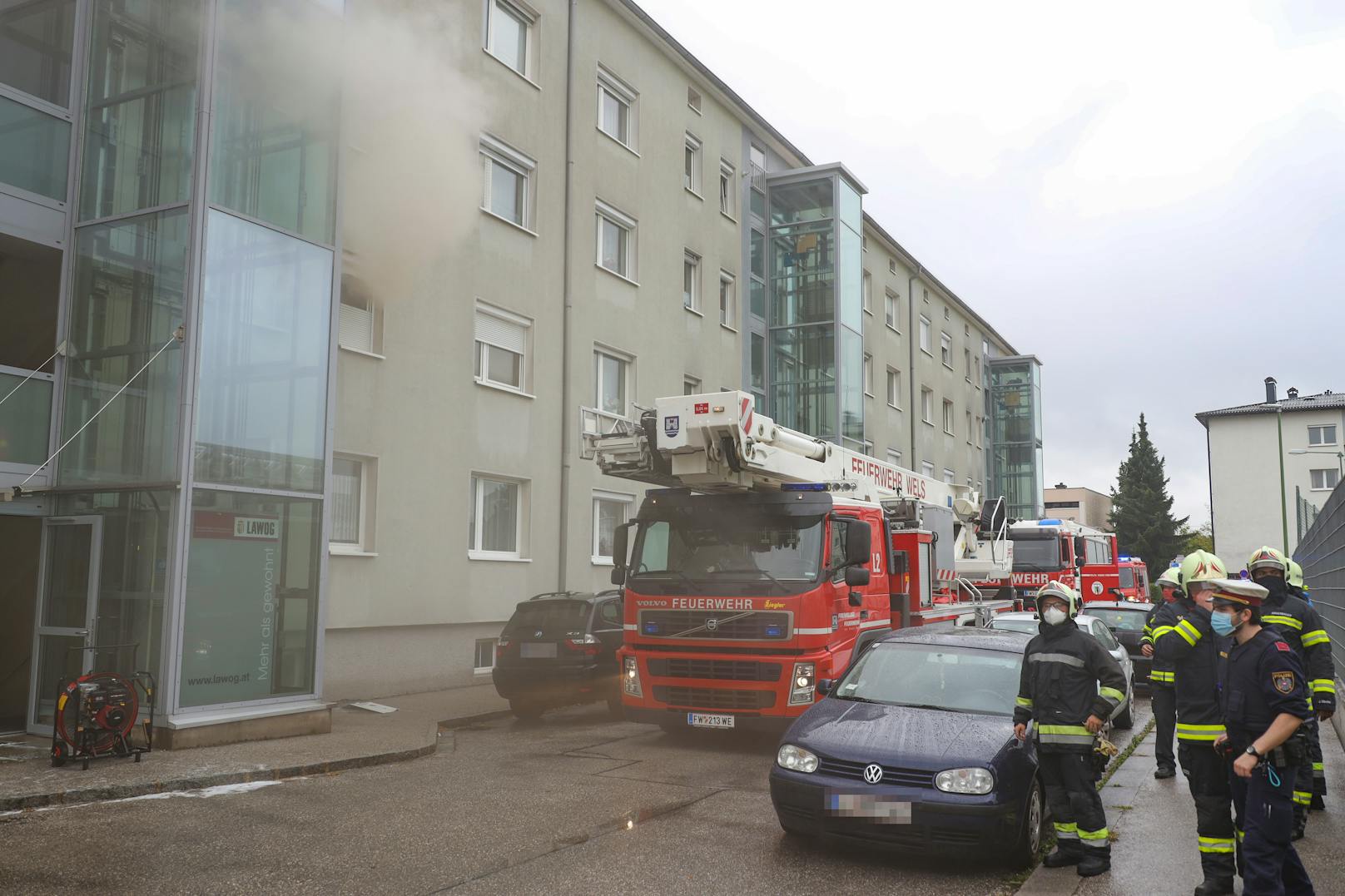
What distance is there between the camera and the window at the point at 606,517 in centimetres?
1856

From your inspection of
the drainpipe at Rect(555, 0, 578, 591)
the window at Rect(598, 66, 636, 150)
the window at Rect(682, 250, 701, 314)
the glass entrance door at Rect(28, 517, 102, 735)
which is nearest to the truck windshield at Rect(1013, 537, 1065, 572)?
the window at Rect(682, 250, 701, 314)

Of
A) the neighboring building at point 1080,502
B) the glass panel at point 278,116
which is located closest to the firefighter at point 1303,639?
the glass panel at point 278,116

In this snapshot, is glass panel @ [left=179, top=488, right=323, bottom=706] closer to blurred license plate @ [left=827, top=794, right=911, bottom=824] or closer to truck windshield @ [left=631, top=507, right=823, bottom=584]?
truck windshield @ [left=631, top=507, right=823, bottom=584]

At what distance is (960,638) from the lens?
7.70 metres

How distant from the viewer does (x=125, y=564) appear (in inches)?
383

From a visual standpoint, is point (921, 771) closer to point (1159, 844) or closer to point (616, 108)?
point (1159, 844)

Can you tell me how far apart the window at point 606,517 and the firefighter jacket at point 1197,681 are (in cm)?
1273

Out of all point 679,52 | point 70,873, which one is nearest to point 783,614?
point 70,873

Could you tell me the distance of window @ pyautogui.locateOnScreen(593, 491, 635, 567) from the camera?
60.9 ft

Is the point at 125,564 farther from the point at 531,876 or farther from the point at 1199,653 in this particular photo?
the point at 1199,653

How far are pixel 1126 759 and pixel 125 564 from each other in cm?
924

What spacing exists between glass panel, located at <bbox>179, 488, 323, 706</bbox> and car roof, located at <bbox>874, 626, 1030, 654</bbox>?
5.89 m

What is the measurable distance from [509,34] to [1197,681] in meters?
15.3

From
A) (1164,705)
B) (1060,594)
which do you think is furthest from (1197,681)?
(1164,705)
